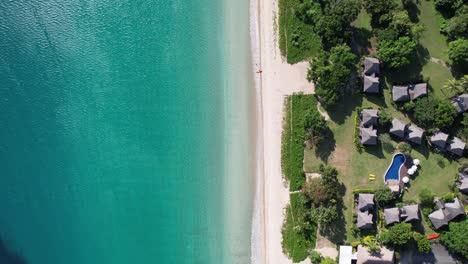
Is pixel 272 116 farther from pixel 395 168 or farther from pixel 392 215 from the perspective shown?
pixel 392 215

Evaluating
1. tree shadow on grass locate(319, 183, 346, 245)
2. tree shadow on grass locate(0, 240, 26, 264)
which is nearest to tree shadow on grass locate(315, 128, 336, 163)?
tree shadow on grass locate(319, 183, 346, 245)

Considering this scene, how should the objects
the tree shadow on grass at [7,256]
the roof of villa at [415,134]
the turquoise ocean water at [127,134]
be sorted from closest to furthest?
the roof of villa at [415,134], the turquoise ocean water at [127,134], the tree shadow on grass at [7,256]

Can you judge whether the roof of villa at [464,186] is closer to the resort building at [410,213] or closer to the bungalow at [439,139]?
the bungalow at [439,139]

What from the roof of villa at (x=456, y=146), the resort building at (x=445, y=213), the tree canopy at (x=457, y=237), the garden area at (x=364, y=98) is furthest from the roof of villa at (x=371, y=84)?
the tree canopy at (x=457, y=237)

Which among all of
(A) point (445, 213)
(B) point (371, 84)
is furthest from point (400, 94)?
(A) point (445, 213)

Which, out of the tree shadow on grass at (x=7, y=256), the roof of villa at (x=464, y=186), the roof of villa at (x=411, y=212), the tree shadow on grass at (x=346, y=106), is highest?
the tree shadow on grass at (x=346, y=106)

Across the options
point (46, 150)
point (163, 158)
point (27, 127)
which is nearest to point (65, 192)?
point (46, 150)
